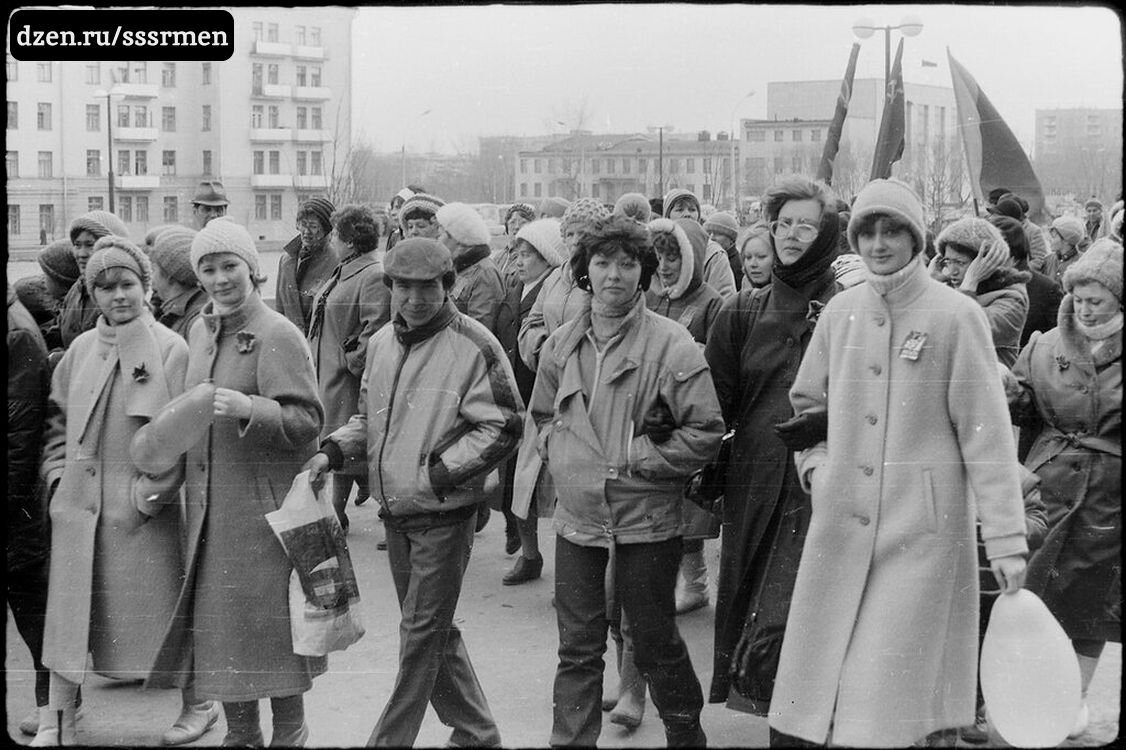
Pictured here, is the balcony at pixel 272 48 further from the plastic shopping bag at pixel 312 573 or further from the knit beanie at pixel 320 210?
the plastic shopping bag at pixel 312 573

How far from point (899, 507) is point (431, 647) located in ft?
5.19

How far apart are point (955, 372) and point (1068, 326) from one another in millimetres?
917

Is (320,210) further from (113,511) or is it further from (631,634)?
(631,634)

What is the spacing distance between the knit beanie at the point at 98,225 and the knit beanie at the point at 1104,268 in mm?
3466

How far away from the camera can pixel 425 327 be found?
4.40 metres

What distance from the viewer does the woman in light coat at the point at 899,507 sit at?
3863 mm

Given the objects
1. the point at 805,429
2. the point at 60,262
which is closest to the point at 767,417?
the point at 805,429

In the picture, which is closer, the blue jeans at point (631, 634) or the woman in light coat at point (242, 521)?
the blue jeans at point (631, 634)

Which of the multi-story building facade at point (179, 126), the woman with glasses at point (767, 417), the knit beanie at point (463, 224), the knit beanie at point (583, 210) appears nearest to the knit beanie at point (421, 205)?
the knit beanie at point (463, 224)

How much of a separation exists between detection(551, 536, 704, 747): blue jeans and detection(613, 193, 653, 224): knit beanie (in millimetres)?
1735

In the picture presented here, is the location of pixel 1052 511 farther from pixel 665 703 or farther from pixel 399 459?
pixel 399 459

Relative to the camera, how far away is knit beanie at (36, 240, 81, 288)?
5.21 metres

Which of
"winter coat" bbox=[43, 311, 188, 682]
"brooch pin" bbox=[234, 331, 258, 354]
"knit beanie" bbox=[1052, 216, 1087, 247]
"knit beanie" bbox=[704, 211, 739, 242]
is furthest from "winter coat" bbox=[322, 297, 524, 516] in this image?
"knit beanie" bbox=[704, 211, 739, 242]

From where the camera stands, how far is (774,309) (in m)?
4.41
